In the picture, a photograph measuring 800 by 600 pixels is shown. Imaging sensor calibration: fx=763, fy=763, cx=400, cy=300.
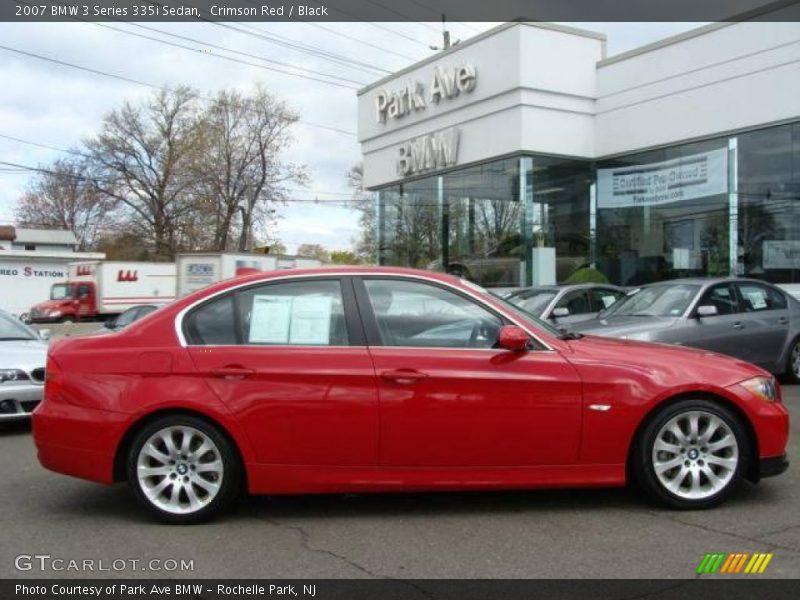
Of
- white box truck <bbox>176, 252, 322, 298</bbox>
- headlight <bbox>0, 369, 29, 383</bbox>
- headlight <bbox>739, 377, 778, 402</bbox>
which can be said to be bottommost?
headlight <bbox>0, 369, 29, 383</bbox>

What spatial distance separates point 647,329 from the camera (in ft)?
29.2

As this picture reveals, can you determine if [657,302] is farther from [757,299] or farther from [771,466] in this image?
[771,466]

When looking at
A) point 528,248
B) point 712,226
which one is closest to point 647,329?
point 712,226

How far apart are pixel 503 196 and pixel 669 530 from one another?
53.2 ft

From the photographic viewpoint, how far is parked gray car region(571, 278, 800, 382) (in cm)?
909

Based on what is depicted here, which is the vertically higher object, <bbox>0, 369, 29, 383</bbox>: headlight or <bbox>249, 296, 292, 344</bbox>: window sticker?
<bbox>249, 296, 292, 344</bbox>: window sticker

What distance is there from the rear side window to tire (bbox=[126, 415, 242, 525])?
0.50 metres

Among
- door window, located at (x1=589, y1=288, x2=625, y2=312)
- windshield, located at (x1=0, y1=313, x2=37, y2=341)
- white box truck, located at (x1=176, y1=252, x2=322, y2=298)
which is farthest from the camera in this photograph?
white box truck, located at (x1=176, y1=252, x2=322, y2=298)

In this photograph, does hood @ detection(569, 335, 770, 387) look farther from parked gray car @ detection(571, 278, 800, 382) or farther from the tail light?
parked gray car @ detection(571, 278, 800, 382)

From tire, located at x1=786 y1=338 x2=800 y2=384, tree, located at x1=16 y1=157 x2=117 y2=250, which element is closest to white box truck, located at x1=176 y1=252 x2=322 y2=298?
tire, located at x1=786 y1=338 x2=800 y2=384

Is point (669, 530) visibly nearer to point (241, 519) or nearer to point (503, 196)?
point (241, 519)

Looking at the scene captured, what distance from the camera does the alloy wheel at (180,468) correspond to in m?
4.62

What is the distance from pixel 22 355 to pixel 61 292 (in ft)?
94.0
